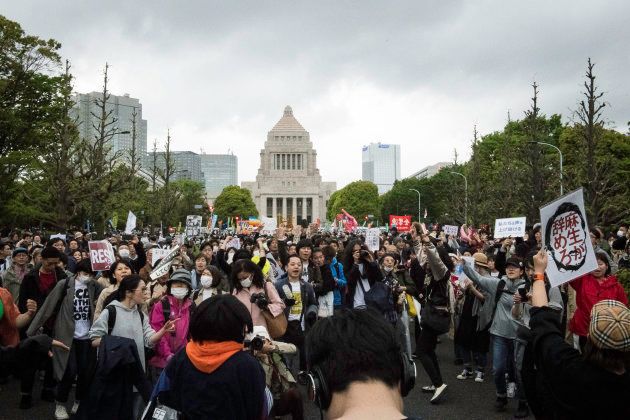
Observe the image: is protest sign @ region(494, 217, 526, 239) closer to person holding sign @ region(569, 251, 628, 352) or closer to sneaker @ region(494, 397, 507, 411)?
sneaker @ region(494, 397, 507, 411)

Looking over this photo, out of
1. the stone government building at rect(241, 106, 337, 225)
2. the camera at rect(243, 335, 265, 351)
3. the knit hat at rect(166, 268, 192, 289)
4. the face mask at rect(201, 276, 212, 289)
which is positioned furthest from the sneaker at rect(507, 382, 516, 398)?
the stone government building at rect(241, 106, 337, 225)

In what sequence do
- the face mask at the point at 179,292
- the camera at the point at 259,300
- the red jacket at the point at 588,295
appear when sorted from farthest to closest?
the red jacket at the point at 588,295 → the face mask at the point at 179,292 → the camera at the point at 259,300

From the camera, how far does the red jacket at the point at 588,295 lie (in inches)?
227

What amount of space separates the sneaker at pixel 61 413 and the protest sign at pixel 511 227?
32.6 ft

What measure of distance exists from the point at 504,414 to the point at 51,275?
550 cm

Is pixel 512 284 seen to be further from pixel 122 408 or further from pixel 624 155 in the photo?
pixel 624 155

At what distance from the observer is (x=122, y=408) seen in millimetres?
4742

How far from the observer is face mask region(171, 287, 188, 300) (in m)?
5.54

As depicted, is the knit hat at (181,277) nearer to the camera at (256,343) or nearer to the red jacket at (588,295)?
the camera at (256,343)

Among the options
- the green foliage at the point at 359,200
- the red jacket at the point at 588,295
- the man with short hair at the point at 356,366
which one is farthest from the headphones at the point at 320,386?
the green foliage at the point at 359,200

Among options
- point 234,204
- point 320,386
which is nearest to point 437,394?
point 320,386

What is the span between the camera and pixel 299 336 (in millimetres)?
6902

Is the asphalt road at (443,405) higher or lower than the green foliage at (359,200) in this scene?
lower

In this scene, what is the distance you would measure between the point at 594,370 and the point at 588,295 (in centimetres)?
373
